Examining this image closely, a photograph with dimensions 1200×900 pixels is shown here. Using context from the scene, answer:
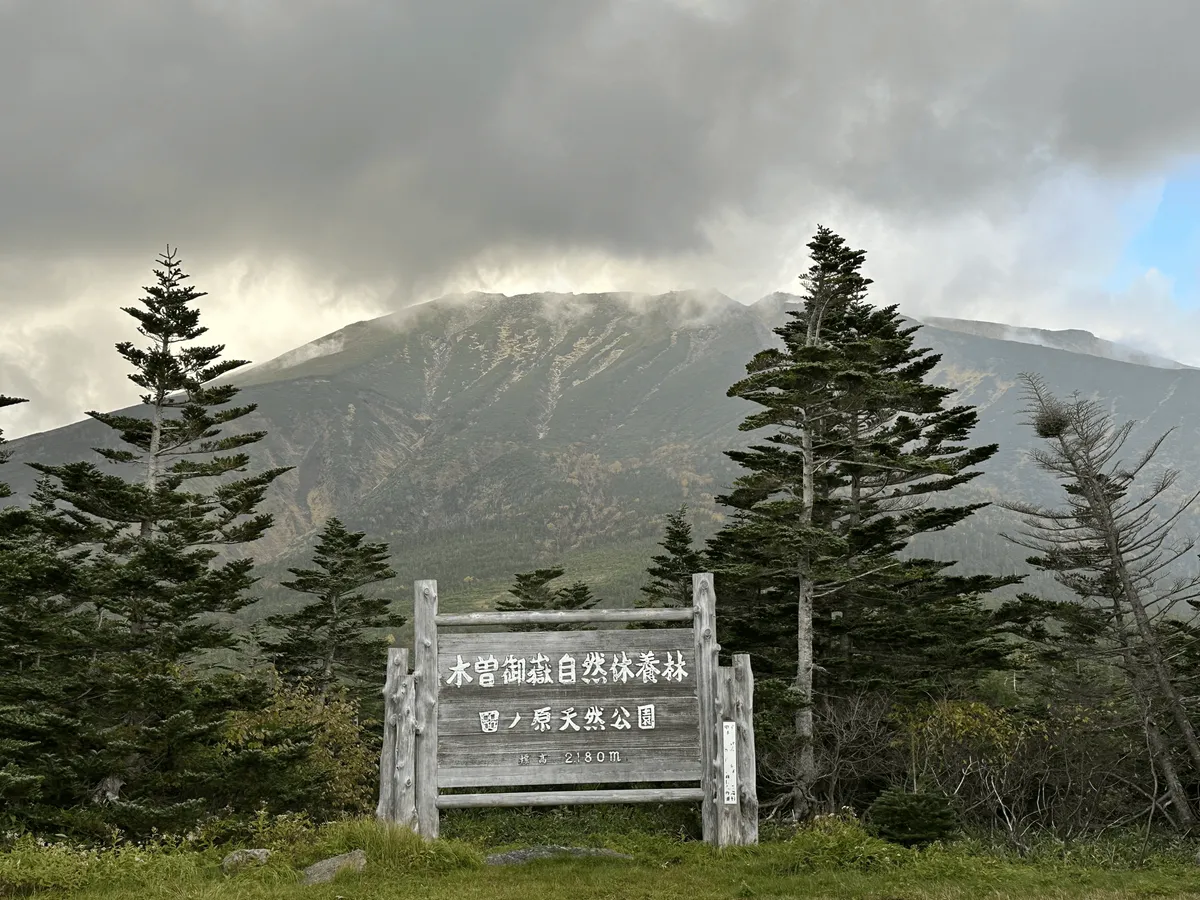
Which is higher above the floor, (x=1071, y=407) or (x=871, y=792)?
(x=1071, y=407)

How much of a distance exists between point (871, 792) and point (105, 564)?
764 inches

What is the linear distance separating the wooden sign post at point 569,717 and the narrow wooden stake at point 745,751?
0.02 metres

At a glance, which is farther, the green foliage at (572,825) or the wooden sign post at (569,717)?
the green foliage at (572,825)

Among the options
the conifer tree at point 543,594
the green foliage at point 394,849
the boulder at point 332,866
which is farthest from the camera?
the conifer tree at point 543,594

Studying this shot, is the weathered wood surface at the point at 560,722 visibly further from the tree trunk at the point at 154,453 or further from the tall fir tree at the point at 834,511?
the tree trunk at the point at 154,453

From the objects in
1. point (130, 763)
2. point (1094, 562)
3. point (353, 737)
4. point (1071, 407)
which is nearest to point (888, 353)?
point (1071, 407)

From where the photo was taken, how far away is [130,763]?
55.6 ft

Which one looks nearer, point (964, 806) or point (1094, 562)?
point (964, 806)

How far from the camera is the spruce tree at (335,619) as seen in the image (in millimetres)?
34688

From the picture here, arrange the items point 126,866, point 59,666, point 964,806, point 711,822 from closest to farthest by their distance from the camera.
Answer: point 126,866 < point 711,822 < point 964,806 < point 59,666

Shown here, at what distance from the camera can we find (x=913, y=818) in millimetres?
10523

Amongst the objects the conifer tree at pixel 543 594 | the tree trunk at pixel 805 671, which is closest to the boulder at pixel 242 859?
the tree trunk at pixel 805 671

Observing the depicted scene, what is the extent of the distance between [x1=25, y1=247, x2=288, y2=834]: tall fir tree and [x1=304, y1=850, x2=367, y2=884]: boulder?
7986 millimetres

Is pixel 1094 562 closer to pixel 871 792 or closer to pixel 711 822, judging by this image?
pixel 871 792
